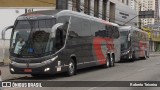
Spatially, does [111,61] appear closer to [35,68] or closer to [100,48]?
[100,48]

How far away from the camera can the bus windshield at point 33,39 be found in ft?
63.0

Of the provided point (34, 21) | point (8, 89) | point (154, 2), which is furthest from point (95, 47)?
point (154, 2)

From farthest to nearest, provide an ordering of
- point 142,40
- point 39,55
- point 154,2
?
1. point 154,2
2. point 142,40
3. point 39,55

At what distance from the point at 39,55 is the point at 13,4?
921 inches

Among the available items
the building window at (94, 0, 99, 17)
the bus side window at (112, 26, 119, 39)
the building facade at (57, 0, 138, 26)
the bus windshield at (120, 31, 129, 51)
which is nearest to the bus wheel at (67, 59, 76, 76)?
the bus side window at (112, 26, 119, 39)

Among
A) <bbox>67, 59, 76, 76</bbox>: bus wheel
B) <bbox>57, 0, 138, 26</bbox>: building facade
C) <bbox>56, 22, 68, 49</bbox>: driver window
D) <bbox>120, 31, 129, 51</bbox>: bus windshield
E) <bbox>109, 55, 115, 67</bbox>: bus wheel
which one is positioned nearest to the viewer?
<bbox>56, 22, 68, 49</bbox>: driver window

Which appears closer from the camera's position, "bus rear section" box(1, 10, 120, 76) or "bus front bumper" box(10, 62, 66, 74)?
"bus front bumper" box(10, 62, 66, 74)

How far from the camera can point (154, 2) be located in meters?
111

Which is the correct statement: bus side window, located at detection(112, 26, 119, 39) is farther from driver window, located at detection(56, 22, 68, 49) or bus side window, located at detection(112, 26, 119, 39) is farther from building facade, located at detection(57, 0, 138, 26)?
driver window, located at detection(56, 22, 68, 49)

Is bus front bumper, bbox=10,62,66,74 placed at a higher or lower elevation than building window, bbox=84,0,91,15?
lower

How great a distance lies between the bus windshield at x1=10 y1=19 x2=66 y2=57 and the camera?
19.2 metres

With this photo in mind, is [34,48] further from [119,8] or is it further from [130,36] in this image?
[119,8]

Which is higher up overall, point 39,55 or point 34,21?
point 34,21

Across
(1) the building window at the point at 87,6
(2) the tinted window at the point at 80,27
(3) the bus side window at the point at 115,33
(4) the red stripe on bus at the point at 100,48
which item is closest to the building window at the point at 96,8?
(1) the building window at the point at 87,6
